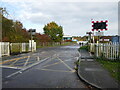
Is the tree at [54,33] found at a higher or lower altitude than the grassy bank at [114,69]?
higher

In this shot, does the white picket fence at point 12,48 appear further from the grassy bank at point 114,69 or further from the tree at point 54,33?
the tree at point 54,33

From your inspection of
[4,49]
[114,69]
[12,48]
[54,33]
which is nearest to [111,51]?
[114,69]

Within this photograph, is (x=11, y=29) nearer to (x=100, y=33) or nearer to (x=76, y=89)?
(x=100, y=33)

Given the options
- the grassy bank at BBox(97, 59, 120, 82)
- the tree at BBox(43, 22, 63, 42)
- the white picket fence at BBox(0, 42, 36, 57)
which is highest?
the tree at BBox(43, 22, 63, 42)

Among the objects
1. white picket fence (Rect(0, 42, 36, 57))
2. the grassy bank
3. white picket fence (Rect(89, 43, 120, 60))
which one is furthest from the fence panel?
the grassy bank

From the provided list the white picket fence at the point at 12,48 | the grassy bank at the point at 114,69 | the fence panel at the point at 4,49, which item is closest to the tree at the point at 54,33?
the white picket fence at the point at 12,48

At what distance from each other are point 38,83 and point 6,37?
65.8 ft

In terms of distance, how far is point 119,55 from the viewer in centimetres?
1002

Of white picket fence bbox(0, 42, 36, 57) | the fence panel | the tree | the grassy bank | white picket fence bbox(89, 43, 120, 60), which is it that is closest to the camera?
the grassy bank

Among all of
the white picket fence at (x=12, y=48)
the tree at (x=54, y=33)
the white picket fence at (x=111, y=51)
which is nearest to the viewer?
the white picket fence at (x=111, y=51)

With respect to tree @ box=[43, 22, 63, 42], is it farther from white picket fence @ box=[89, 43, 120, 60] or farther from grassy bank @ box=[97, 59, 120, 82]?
grassy bank @ box=[97, 59, 120, 82]

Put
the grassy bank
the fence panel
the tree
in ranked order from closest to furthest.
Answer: the grassy bank → the fence panel → the tree

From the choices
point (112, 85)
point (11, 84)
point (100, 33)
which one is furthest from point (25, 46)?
point (112, 85)

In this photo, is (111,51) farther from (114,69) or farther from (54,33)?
(54,33)
